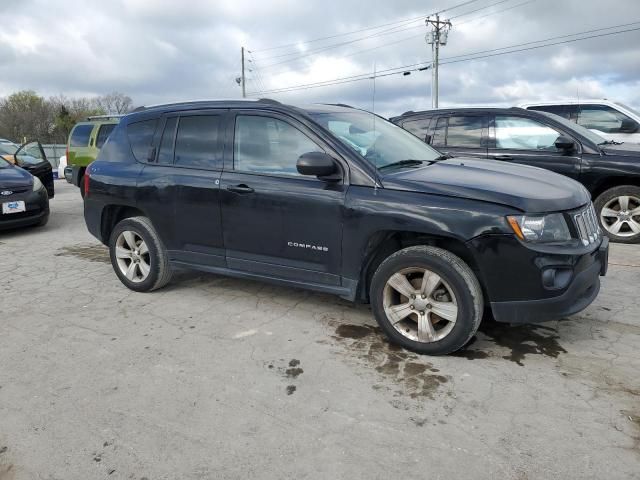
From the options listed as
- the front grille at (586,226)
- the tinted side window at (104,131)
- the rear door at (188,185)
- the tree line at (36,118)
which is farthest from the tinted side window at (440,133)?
the tree line at (36,118)

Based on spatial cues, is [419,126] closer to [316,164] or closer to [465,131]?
[465,131]

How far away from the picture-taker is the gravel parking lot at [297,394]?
7.93ft

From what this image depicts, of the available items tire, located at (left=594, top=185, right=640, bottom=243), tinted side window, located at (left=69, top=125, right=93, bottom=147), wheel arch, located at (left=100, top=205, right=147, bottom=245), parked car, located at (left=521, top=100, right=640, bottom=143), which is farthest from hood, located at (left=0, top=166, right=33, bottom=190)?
parked car, located at (left=521, top=100, right=640, bottom=143)

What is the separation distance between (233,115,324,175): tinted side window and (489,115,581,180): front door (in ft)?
13.5

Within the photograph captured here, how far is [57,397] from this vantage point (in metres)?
3.02

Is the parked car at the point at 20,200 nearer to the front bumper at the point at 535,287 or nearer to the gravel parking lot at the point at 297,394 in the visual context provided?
the gravel parking lot at the point at 297,394

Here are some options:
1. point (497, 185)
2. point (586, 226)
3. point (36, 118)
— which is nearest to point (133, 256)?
point (497, 185)

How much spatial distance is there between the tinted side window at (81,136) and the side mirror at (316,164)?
10196 millimetres

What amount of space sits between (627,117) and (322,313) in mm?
7383

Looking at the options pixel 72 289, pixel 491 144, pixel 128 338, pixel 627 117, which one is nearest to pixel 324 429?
pixel 128 338

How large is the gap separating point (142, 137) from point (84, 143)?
27.7ft

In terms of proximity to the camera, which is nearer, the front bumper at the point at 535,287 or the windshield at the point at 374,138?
the front bumper at the point at 535,287

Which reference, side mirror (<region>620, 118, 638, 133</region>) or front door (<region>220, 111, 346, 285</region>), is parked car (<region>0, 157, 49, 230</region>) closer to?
front door (<region>220, 111, 346, 285</region>)

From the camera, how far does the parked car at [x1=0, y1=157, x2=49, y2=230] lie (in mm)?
Answer: 7727
